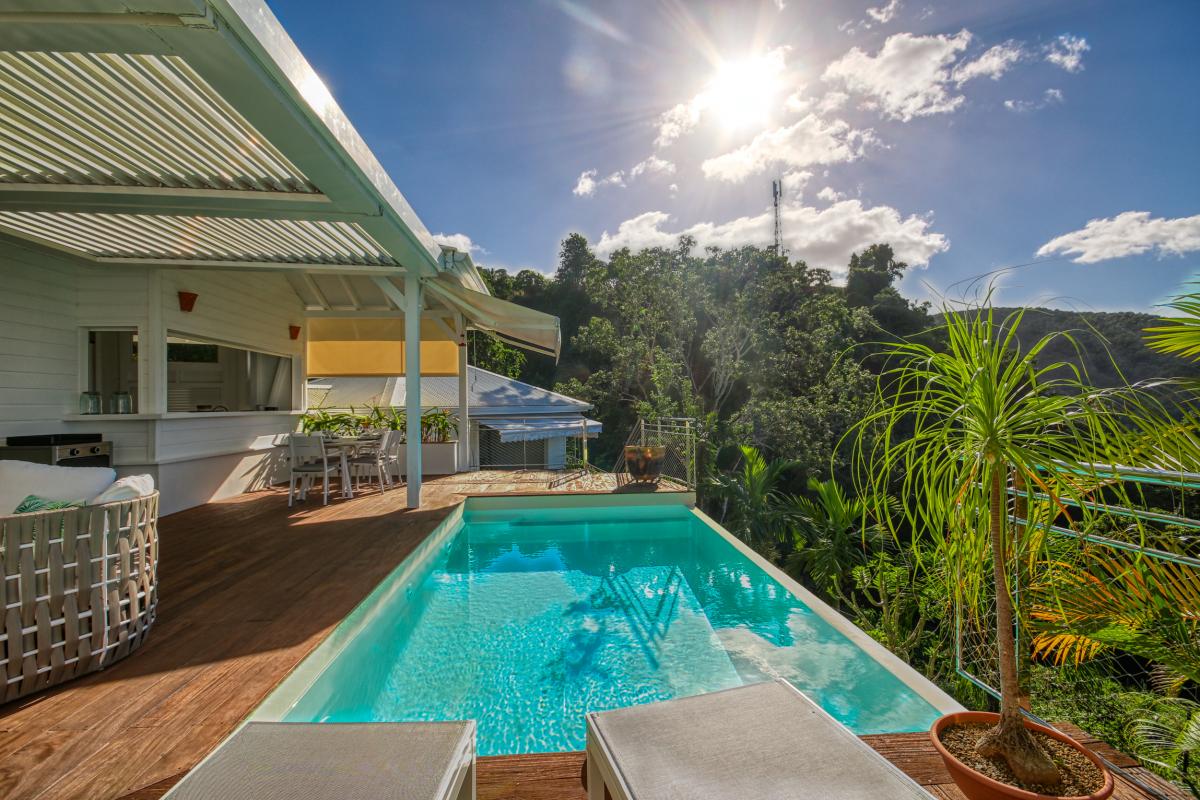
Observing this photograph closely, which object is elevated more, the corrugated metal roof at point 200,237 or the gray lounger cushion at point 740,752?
the corrugated metal roof at point 200,237

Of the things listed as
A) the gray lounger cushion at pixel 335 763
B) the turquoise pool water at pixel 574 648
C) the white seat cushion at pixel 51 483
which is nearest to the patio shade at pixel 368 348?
the turquoise pool water at pixel 574 648

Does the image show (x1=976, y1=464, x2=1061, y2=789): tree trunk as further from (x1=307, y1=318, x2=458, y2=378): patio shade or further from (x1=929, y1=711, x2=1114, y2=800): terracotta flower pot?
(x1=307, y1=318, x2=458, y2=378): patio shade

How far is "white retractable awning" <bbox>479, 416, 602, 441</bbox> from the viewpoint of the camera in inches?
644

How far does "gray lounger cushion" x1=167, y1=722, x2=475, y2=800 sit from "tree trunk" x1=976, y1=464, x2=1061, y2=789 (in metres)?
1.69

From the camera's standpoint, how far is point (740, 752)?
1.60 metres

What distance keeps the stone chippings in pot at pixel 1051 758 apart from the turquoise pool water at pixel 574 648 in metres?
1.02

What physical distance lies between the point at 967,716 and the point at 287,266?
758 centimetres

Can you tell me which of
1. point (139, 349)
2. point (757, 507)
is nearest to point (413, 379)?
point (139, 349)

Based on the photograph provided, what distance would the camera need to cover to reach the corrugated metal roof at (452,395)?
15430 millimetres

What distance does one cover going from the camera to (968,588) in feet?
6.85

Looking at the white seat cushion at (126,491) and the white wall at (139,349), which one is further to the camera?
the white wall at (139,349)

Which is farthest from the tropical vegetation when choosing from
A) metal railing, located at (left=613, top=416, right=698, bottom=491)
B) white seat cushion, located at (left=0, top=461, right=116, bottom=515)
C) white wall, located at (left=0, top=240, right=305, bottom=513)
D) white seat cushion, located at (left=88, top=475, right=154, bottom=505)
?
white wall, located at (left=0, top=240, right=305, bottom=513)

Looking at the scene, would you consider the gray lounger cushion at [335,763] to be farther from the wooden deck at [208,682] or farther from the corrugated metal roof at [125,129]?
the corrugated metal roof at [125,129]

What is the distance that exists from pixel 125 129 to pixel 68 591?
279 cm
